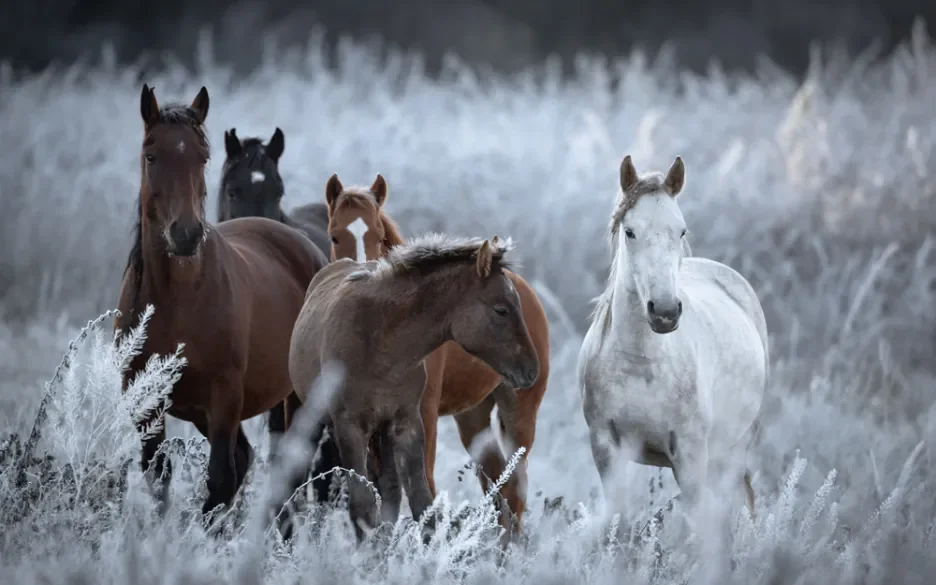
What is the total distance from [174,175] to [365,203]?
3.44 ft

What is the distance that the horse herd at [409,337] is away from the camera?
5.02m

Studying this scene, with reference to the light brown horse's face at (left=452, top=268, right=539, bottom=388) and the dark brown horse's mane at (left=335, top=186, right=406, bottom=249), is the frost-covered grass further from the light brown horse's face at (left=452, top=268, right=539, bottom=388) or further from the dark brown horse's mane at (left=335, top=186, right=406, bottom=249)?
the dark brown horse's mane at (left=335, top=186, right=406, bottom=249)

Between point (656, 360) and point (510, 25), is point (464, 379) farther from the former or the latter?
point (510, 25)

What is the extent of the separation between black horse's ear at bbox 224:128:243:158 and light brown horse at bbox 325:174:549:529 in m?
1.56

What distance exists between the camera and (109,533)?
4.12 meters

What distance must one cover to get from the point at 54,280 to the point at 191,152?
5.92 metres

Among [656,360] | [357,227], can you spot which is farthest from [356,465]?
Result: [357,227]

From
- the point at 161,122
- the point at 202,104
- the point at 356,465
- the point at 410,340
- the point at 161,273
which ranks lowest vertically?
the point at 356,465

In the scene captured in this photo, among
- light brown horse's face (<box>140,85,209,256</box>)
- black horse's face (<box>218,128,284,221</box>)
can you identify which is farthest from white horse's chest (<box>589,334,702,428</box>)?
black horse's face (<box>218,128,284,221</box>)

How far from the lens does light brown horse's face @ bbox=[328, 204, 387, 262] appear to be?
6062mm

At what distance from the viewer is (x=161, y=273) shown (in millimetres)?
5648

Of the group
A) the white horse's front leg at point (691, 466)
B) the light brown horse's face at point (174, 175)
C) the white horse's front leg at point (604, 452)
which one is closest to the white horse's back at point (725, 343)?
the white horse's front leg at point (691, 466)

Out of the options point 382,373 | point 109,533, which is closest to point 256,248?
point 382,373

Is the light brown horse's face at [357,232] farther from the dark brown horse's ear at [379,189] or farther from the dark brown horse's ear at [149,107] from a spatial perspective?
the dark brown horse's ear at [149,107]
